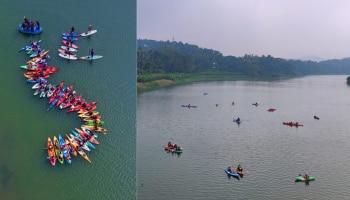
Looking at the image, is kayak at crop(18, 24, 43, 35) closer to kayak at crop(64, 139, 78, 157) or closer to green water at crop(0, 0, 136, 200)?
green water at crop(0, 0, 136, 200)

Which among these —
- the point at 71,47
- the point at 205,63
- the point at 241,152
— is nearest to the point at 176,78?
the point at 205,63

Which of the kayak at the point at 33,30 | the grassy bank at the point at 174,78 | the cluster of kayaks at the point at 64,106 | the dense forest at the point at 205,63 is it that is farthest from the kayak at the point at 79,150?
the dense forest at the point at 205,63

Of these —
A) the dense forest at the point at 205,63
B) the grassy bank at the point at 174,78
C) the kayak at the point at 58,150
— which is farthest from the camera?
the dense forest at the point at 205,63

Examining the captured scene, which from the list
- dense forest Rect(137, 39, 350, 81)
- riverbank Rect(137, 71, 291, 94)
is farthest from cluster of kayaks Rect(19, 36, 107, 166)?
dense forest Rect(137, 39, 350, 81)

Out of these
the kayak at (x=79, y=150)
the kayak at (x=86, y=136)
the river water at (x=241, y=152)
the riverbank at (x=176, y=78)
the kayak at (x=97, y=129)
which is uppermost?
the kayak at (x=97, y=129)

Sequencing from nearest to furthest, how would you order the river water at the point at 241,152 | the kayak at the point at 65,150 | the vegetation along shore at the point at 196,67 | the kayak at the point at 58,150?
the kayak at the point at 58,150 → the kayak at the point at 65,150 → the river water at the point at 241,152 → the vegetation along shore at the point at 196,67

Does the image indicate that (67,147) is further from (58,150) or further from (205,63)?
(205,63)

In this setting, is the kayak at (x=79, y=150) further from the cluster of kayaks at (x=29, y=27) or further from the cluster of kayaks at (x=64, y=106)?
the cluster of kayaks at (x=29, y=27)

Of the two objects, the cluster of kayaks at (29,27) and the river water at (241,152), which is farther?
the river water at (241,152)

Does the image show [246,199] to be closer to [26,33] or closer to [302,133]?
[26,33]
